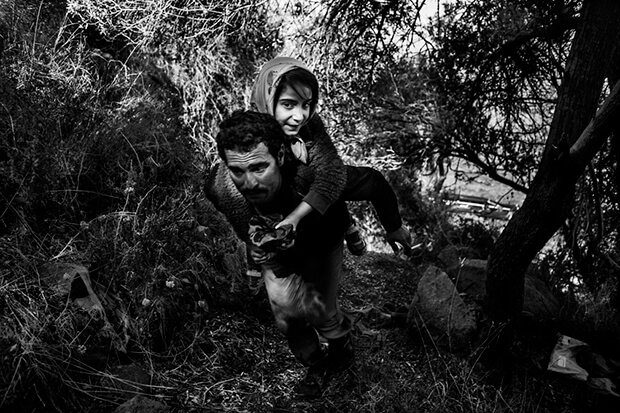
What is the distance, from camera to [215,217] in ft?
15.3

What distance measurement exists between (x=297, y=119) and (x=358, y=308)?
2520 millimetres

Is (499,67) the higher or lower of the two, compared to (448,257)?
higher

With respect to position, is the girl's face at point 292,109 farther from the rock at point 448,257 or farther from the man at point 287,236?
the rock at point 448,257

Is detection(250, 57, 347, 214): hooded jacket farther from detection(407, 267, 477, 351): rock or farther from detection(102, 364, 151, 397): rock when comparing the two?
detection(407, 267, 477, 351): rock

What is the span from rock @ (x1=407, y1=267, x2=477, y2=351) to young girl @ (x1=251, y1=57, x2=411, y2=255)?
5.31 feet

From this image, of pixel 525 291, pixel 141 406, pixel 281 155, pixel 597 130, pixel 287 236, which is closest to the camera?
pixel 287 236

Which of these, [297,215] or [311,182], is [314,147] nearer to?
[311,182]

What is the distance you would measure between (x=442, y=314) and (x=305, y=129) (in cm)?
200

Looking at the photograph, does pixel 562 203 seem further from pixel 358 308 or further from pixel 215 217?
pixel 215 217

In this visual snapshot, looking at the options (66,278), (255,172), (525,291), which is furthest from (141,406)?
(525,291)

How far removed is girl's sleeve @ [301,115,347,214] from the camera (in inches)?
95.1

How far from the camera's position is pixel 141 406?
2.62m

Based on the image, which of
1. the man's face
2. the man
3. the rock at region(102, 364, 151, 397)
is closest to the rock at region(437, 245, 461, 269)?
the man

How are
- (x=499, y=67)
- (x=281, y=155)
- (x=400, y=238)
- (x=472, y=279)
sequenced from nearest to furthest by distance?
1. (x=281, y=155)
2. (x=400, y=238)
3. (x=472, y=279)
4. (x=499, y=67)
